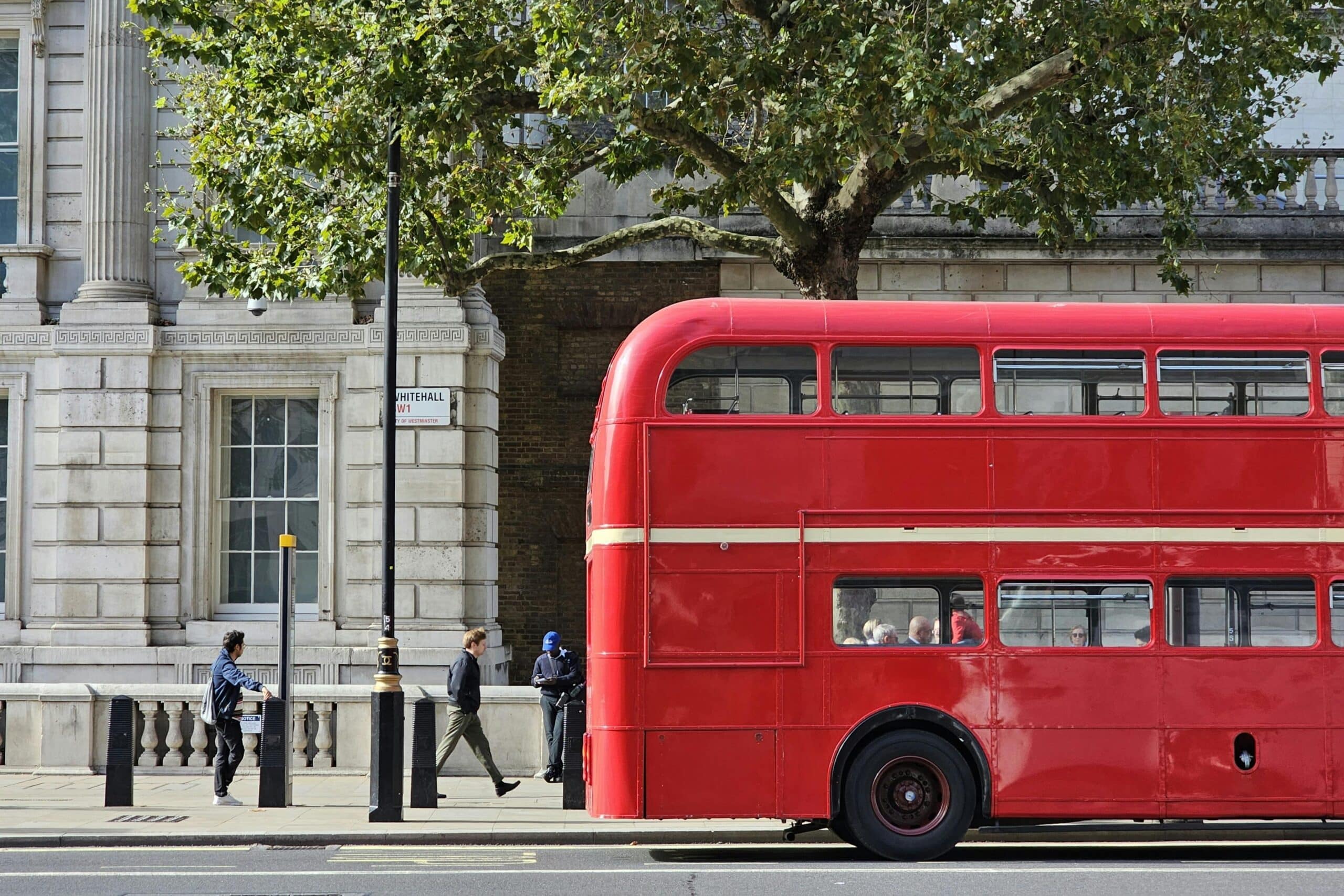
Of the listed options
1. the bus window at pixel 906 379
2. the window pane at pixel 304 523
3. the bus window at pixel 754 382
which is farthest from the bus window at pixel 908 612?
the window pane at pixel 304 523

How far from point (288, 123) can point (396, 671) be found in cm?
518

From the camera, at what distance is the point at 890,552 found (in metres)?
11.1

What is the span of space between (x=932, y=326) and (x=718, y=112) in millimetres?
3588

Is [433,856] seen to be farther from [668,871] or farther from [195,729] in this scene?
[195,729]

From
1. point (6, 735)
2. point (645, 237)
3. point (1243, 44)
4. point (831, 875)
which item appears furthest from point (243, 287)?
point (1243, 44)

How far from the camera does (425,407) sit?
1767 centimetres

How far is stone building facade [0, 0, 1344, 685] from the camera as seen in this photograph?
711 inches

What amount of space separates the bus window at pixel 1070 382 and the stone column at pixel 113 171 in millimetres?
11330

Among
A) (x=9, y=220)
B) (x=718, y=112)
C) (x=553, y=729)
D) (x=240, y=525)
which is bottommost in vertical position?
(x=553, y=729)

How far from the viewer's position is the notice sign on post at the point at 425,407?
56.7 ft

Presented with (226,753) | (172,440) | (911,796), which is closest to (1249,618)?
(911,796)

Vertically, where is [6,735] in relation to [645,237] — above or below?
below

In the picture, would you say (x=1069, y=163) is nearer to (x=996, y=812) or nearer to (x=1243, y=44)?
(x=1243, y=44)

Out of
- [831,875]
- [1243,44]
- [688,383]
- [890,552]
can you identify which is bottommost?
[831,875]
